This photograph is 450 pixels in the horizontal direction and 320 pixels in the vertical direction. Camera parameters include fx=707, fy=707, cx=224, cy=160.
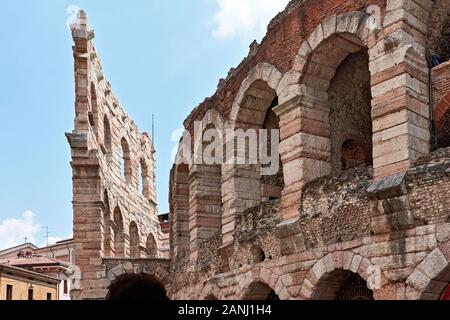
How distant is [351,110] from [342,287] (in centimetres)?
369

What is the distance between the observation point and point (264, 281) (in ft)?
38.1

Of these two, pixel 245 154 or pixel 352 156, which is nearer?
pixel 245 154

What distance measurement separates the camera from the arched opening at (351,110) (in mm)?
12273

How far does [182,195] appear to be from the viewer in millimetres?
18281

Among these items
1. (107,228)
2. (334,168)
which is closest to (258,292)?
(334,168)

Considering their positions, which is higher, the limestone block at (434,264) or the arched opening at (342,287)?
the limestone block at (434,264)

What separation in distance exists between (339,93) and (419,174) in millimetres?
4064

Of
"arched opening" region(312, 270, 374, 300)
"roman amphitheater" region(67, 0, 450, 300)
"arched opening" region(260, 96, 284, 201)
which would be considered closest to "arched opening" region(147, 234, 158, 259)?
"roman amphitheater" region(67, 0, 450, 300)

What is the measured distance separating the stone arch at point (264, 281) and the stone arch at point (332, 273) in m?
0.58

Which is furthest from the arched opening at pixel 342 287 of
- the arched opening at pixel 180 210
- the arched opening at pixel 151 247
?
the arched opening at pixel 151 247

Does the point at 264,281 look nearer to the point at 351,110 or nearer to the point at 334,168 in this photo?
the point at 334,168

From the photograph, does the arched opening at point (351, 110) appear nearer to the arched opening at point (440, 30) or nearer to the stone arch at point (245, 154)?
the stone arch at point (245, 154)

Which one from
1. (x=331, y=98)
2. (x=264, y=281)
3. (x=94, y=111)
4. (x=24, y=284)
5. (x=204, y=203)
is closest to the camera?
(x=264, y=281)

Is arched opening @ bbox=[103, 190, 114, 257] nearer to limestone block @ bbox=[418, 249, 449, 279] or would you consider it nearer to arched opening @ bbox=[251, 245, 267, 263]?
arched opening @ bbox=[251, 245, 267, 263]
